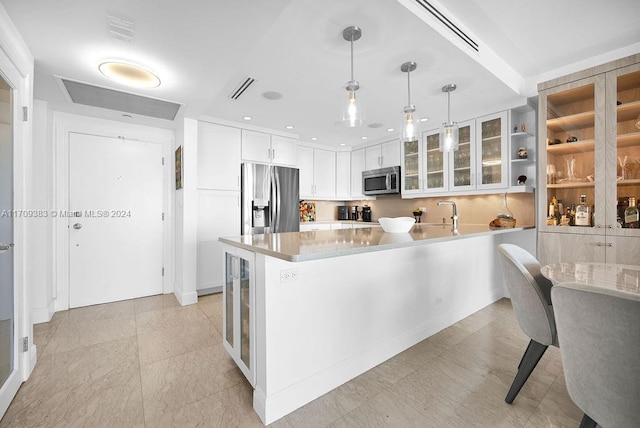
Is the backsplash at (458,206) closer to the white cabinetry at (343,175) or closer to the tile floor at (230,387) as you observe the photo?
the white cabinetry at (343,175)

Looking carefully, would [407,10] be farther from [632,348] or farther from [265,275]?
[632,348]

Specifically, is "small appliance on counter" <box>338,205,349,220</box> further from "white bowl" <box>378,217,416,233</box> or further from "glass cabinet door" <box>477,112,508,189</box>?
"white bowl" <box>378,217,416,233</box>

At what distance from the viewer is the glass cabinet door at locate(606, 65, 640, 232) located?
2.35 metres

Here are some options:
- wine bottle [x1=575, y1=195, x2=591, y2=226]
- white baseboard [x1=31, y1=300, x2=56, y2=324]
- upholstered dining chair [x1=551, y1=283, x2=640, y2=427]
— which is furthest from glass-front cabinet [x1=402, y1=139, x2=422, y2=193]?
white baseboard [x1=31, y1=300, x2=56, y2=324]

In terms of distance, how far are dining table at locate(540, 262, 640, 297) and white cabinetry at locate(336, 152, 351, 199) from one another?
3.77 meters

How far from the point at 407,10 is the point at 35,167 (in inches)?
136

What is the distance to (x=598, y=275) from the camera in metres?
1.45

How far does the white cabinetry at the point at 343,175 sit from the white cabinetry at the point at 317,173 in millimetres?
79

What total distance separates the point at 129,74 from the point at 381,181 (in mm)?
3545

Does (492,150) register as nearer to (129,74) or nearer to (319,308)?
(319,308)

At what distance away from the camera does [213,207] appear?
358 centimetres

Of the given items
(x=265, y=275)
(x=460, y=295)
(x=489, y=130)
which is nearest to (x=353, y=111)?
(x=265, y=275)

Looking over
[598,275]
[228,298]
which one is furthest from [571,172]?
[228,298]

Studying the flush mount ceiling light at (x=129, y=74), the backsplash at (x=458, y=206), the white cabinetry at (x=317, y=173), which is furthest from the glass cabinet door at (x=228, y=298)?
the backsplash at (x=458, y=206)
